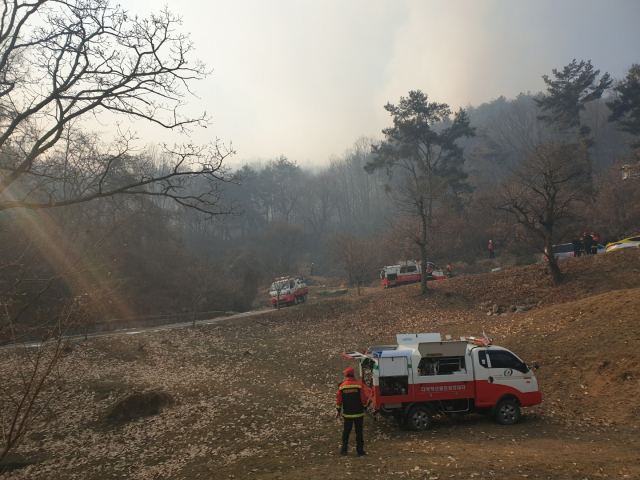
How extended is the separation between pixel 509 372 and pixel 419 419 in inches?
102

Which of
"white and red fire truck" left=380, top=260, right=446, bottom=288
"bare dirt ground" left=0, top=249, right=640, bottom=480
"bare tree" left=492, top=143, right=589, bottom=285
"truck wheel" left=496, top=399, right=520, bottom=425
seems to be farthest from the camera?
"white and red fire truck" left=380, top=260, right=446, bottom=288

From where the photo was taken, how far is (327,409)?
471 inches

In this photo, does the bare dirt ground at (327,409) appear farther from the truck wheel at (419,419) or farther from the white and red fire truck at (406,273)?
the white and red fire truck at (406,273)

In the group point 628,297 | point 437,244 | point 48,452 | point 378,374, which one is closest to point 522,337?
point 628,297

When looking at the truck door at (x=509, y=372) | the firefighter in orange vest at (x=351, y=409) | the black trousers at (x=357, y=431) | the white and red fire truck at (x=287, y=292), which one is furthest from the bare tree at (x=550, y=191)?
the black trousers at (x=357, y=431)

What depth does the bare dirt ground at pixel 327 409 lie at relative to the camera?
25.4 feet

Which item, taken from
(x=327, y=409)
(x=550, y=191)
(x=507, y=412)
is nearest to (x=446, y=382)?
(x=507, y=412)

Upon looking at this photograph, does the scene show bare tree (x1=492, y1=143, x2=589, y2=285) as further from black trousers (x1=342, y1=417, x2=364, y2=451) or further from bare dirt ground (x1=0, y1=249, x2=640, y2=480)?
black trousers (x1=342, y1=417, x2=364, y2=451)

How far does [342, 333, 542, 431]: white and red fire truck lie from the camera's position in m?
9.77

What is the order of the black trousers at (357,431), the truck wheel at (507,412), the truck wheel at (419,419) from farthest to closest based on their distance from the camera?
the truck wheel at (507,412)
the truck wheel at (419,419)
the black trousers at (357,431)

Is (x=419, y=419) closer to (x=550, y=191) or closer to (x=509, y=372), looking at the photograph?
(x=509, y=372)

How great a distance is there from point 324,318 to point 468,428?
18.2m

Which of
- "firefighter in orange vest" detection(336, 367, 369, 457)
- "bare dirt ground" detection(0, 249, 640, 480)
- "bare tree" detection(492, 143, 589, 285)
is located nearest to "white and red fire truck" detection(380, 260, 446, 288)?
"bare tree" detection(492, 143, 589, 285)

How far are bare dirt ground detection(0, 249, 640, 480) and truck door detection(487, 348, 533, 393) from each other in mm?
966
